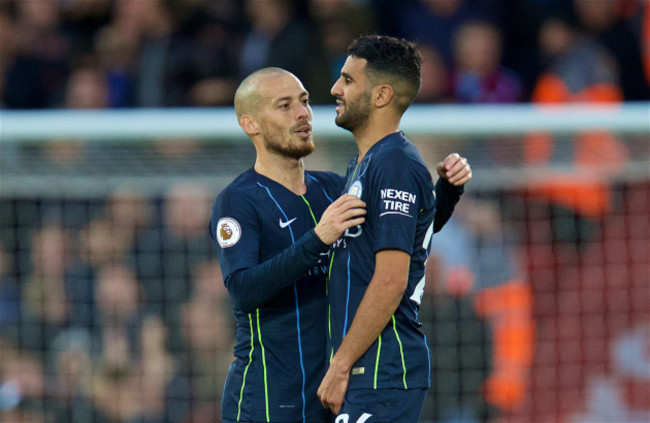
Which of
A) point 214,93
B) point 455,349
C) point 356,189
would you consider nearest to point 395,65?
point 356,189

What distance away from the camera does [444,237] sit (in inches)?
245

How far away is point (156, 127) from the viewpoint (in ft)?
18.7

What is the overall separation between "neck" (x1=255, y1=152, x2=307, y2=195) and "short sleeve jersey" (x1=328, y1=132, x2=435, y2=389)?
1.39 ft

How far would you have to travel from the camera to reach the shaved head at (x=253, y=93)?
384 cm

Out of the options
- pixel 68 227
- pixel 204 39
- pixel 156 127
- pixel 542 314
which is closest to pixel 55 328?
pixel 68 227

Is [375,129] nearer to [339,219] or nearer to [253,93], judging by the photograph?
[339,219]

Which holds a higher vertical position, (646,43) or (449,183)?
(646,43)

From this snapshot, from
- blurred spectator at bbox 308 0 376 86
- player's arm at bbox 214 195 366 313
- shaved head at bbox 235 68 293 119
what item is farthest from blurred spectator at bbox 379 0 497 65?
player's arm at bbox 214 195 366 313

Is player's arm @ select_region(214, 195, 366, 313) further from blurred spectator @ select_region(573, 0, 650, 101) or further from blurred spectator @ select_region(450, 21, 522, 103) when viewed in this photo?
blurred spectator @ select_region(573, 0, 650, 101)

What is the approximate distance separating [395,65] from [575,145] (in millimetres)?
2733

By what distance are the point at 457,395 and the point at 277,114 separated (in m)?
3.07

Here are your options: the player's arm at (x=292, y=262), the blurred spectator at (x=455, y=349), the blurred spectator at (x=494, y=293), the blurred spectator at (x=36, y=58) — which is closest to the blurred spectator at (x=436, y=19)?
the blurred spectator at (x=494, y=293)

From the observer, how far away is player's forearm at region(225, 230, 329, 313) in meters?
3.34

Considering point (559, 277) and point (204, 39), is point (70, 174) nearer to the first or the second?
point (204, 39)
